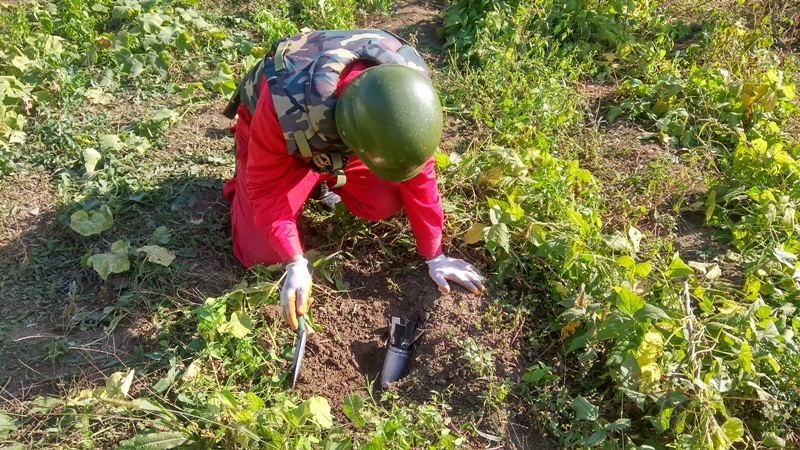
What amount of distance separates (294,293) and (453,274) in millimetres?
676

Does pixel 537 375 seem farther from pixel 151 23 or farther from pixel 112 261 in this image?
pixel 151 23

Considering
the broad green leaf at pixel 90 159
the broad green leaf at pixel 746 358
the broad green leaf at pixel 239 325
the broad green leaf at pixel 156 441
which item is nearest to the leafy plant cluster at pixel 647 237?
the broad green leaf at pixel 746 358

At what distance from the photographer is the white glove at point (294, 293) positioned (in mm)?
2618

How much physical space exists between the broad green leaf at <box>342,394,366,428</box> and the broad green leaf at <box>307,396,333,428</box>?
0.07 m

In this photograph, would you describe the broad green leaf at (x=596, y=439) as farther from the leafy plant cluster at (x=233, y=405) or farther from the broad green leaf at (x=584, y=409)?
the leafy plant cluster at (x=233, y=405)

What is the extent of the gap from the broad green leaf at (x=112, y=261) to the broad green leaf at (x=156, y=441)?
813mm

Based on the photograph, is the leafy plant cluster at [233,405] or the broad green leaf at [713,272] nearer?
the leafy plant cluster at [233,405]

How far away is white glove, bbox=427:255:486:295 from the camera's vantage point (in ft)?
9.40

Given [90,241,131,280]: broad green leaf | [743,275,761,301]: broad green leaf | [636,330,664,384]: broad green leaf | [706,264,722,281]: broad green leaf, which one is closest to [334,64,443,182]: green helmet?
[636,330,664,384]: broad green leaf

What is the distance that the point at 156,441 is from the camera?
2354 mm

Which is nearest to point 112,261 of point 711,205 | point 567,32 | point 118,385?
point 118,385

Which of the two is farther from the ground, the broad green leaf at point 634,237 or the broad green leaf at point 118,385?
the broad green leaf at point 634,237

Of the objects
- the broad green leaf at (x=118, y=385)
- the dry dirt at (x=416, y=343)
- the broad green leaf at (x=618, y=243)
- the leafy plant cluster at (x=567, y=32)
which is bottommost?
the broad green leaf at (x=118, y=385)

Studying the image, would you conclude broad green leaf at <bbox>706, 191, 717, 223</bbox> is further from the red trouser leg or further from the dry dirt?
the red trouser leg
